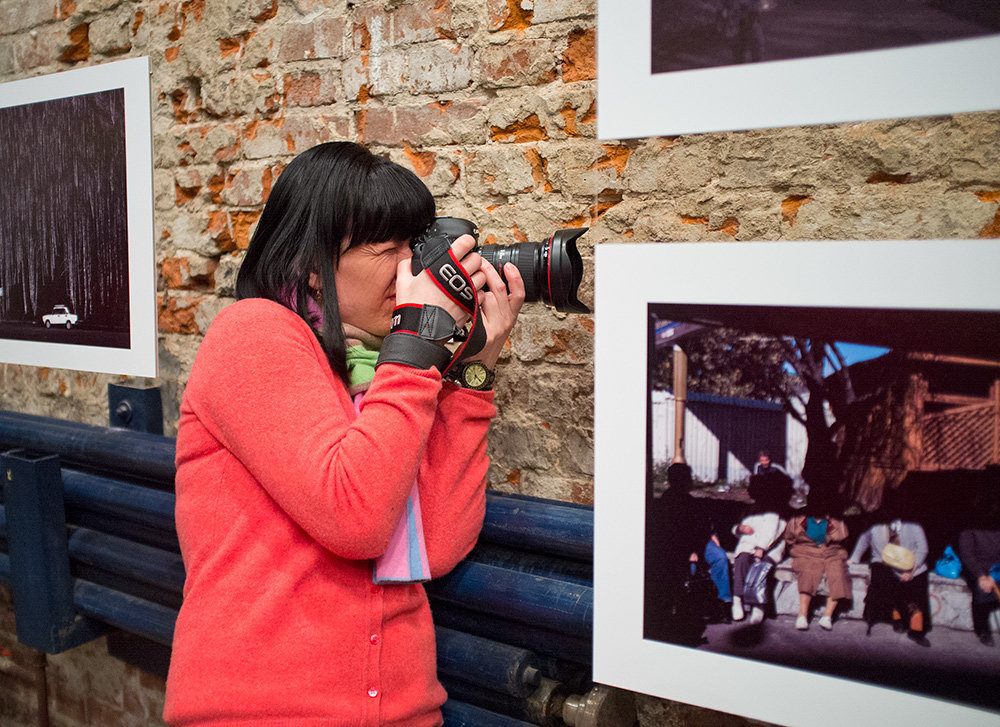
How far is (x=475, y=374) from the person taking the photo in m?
1.12

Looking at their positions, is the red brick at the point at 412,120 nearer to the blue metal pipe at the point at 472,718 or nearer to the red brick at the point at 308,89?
the red brick at the point at 308,89

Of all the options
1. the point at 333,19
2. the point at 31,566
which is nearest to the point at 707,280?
the point at 333,19

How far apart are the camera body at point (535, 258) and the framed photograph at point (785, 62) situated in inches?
9.1

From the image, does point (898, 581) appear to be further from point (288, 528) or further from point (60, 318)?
point (60, 318)

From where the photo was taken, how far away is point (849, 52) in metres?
0.70

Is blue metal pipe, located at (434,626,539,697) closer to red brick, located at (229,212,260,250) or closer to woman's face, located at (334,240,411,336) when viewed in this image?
woman's face, located at (334,240,411,336)

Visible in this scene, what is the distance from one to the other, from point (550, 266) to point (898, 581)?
1.87 ft

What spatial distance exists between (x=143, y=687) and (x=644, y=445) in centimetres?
176

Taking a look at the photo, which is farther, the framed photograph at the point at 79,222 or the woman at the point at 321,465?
the framed photograph at the point at 79,222

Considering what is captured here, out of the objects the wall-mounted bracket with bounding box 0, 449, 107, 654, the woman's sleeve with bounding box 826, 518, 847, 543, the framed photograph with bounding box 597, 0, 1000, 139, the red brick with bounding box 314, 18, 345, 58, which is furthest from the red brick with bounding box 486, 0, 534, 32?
the wall-mounted bracket with bounding box 0, 449, 107, 654

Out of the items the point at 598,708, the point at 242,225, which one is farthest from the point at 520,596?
the point at 242,225

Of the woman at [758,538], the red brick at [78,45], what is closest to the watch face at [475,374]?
the woman at [758,538]

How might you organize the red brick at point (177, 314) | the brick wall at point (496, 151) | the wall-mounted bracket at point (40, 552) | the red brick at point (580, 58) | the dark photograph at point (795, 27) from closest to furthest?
the dark photograph at point (795, 27) < the brick wall at point (496, 151) < the red brick at point (580, 58) < the wall-mounted bracket at point (40, 552) < the red brick at point (177, 314)

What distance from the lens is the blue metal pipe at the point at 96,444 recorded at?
59.6 inches
